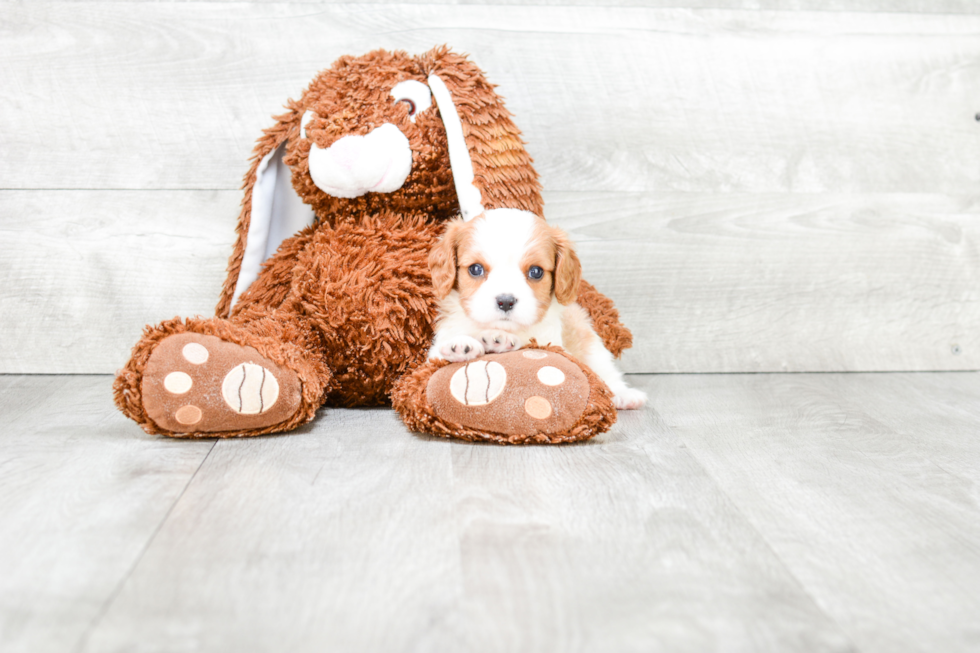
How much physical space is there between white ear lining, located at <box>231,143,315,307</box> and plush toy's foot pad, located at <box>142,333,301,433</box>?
28 centimetres

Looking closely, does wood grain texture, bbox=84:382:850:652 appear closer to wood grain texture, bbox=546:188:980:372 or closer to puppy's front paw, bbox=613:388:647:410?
puppy's front paw, bbox=613:388:647:410

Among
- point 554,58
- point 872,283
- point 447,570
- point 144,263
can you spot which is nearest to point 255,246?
point 144,263

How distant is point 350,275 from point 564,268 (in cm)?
30

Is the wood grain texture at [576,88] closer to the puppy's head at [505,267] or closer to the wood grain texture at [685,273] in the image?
the wood grain texture at [685,273]

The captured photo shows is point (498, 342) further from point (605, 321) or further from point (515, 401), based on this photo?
point (605, 321)

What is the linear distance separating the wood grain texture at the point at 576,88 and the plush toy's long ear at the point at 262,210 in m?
0.18

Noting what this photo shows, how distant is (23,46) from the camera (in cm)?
137

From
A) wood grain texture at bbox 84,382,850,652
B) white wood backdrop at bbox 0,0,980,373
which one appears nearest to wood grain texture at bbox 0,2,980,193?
white wood backdrop at bbox 0,0,980,373

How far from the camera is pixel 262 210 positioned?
1.26m

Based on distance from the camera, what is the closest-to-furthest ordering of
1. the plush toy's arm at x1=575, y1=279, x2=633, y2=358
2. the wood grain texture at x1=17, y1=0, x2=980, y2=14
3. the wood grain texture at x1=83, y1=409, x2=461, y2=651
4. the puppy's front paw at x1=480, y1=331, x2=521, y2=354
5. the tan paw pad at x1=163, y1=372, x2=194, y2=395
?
the wood grain texture at x1=83, y1=409, x2=461, y2=651
the tan paw pad at x1=163, y1=372, x2=194, y2=395
the puppy's front paw at x1=480, y1=331, x2=521, y2=354
the plush toy's arm at x1=575, y1=279, x2=633, y2=358
the wood grain texture at x1=17, y1=0, x2=980, y2=14

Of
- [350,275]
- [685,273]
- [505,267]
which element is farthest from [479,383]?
[685,273]

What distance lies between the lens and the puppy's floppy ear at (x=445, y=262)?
3.53ft

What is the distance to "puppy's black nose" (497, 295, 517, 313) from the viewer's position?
1.04 metres

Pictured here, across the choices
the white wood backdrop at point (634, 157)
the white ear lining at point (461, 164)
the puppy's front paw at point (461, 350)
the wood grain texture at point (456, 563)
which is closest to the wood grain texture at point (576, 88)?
the white wood backdrop at point (634, 157)
